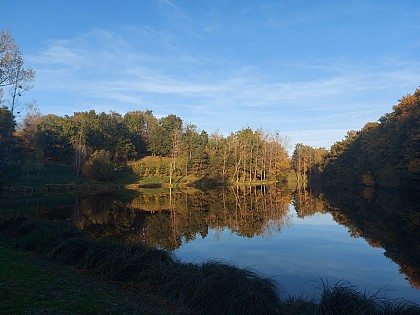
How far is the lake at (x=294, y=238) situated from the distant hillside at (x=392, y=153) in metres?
15.6

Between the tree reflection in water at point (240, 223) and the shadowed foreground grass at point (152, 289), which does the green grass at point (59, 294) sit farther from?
the tree reflection in water at point (240, 223)

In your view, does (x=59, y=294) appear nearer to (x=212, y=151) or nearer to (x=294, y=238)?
(x=294, y=238)

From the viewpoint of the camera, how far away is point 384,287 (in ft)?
32.1

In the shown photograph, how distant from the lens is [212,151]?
75.4 m

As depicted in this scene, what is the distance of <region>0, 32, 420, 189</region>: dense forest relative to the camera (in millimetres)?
44875

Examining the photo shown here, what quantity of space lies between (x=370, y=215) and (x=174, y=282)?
803 inches

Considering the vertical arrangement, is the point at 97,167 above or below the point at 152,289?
above

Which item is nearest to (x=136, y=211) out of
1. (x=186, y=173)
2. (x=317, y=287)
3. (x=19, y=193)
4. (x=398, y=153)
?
Result: (x=317, y=287)

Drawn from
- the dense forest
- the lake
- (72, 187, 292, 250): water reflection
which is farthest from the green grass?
the dense forest

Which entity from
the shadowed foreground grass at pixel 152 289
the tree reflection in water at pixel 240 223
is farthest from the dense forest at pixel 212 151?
the shadowed foreground grass at pixel 152 289

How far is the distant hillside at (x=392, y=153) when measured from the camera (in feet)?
134

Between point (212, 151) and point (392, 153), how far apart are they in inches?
1521

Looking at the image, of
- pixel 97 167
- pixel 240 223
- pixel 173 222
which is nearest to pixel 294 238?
pixel 240 223

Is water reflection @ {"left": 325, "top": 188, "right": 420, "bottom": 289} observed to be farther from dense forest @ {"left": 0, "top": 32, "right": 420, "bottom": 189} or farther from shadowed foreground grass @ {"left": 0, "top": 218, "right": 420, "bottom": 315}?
dense forest @ {"left": 0, "top": 32, "right": 420, "bottom": 189}
